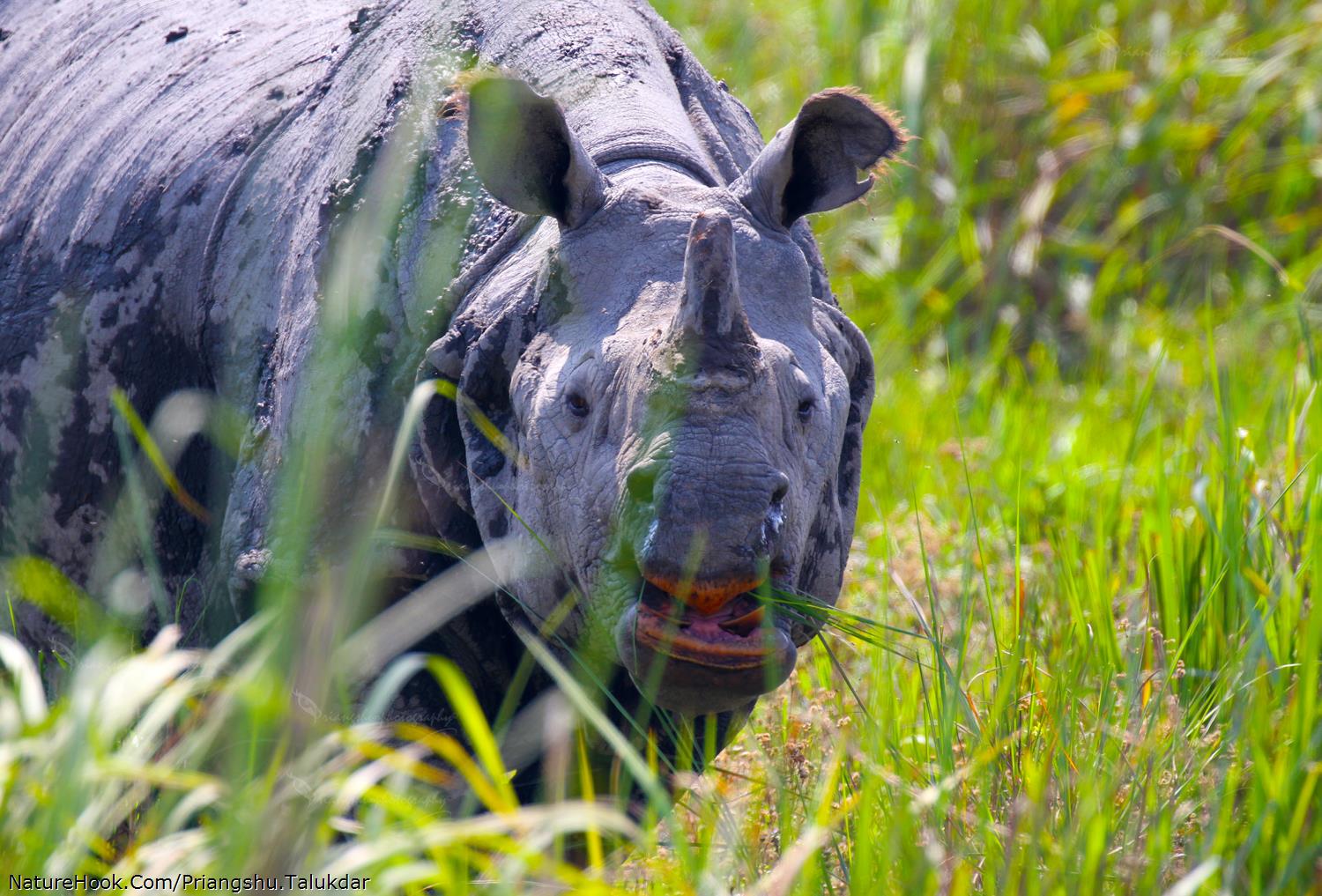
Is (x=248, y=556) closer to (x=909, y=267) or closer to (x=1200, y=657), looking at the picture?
(x=1200, y=657)

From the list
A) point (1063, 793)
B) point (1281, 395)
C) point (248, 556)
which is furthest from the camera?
point (1281, 395)

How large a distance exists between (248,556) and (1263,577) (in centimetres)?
207

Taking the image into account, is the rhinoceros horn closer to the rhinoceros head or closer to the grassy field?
the rhinoceros head

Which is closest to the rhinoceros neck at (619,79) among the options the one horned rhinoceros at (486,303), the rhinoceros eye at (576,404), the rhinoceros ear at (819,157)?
the one horned rhinoceros at (486,303)

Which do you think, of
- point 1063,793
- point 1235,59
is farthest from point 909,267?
point 1063,793

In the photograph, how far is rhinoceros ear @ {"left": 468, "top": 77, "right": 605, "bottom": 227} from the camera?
9.66 ft

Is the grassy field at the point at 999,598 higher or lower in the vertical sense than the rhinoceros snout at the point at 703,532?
lower

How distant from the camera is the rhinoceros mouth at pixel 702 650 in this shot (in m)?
2.51

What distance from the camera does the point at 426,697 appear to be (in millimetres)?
3230

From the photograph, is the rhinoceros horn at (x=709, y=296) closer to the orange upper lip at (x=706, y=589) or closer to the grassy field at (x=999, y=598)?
the orange upper lip at (x=706, y=589)

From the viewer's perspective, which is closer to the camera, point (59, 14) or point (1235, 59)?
point (59, 14)

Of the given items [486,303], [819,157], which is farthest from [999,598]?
[486,303]

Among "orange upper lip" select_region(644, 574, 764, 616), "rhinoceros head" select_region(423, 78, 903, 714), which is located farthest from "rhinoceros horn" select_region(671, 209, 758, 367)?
"orange upper lip" select_region(644, 574, 764, 616)

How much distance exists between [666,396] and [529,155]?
0.66m
